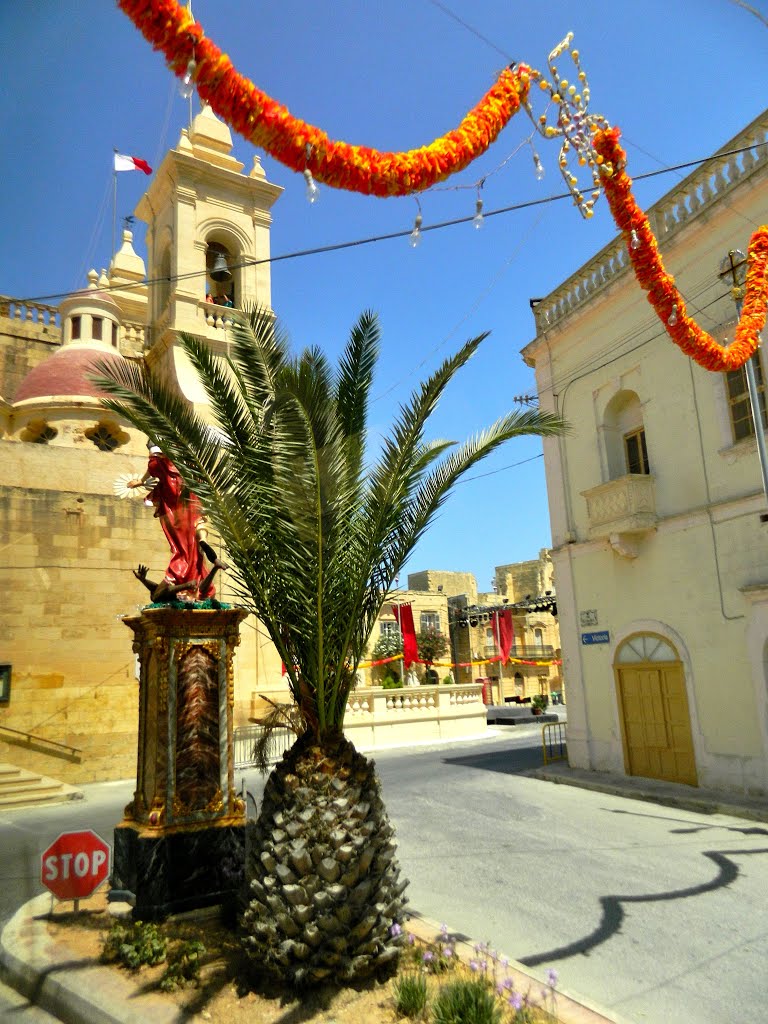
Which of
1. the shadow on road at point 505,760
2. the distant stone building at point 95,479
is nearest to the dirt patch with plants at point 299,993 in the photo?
A: the distant stone building at point 95,479

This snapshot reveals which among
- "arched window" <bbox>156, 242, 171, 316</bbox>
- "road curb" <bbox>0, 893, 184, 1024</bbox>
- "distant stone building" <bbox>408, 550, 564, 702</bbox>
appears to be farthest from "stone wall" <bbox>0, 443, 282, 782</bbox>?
"distant stone building" <bbox>408, 550, 564, 702</bbox>

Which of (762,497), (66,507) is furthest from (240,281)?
(762,497)

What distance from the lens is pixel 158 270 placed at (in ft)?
85.4

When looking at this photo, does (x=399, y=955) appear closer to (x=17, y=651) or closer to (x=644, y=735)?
(x=644, y=735)

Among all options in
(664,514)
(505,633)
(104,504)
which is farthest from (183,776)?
(505,633)

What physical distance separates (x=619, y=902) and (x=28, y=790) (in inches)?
466

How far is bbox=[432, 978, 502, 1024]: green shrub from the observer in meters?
4.12

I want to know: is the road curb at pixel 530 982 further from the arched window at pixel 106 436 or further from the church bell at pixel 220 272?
the church bell at pixel 220 272

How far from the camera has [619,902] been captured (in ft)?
22.4

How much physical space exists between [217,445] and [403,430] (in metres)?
1.59

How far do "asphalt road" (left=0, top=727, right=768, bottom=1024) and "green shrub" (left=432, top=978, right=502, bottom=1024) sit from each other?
957 millimetres

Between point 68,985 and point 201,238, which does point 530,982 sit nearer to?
point 68,985

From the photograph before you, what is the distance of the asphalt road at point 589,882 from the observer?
514 centimetres

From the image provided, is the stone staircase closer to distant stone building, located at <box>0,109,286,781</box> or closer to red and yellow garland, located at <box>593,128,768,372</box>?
distant stone building, located at <box>0,109,286,781</box>
